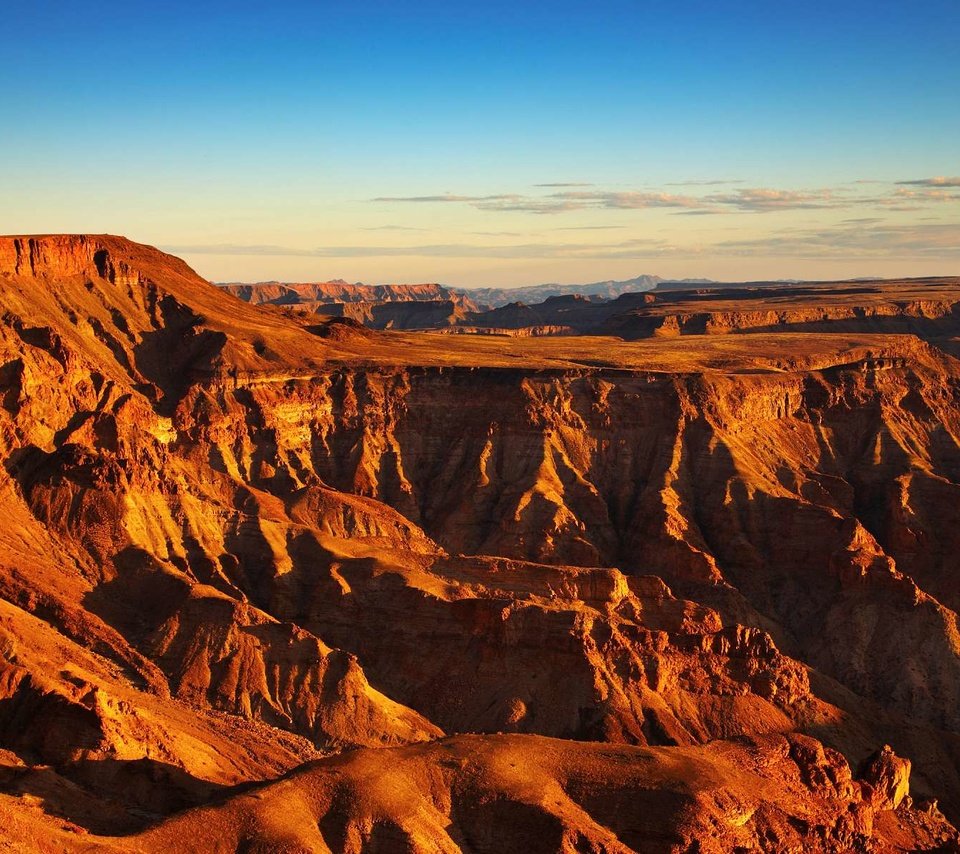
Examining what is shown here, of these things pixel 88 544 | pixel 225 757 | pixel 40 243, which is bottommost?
pixel 225 757

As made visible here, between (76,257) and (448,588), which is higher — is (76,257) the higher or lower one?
the higher one

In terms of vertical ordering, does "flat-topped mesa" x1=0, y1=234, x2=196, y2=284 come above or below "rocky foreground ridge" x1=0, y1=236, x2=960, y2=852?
above

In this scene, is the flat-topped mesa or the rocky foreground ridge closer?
the rocky foreground ridge

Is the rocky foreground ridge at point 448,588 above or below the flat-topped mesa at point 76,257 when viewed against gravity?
below

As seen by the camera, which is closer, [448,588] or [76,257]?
[448,588]

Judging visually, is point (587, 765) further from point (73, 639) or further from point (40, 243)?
point (40, 243)

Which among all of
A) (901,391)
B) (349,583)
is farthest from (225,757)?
(901,391)

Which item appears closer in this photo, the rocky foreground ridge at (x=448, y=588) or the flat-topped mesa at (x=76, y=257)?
the rocky foreground ridge at (x=448, y=588)

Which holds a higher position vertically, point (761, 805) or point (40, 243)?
point (40, 243)
